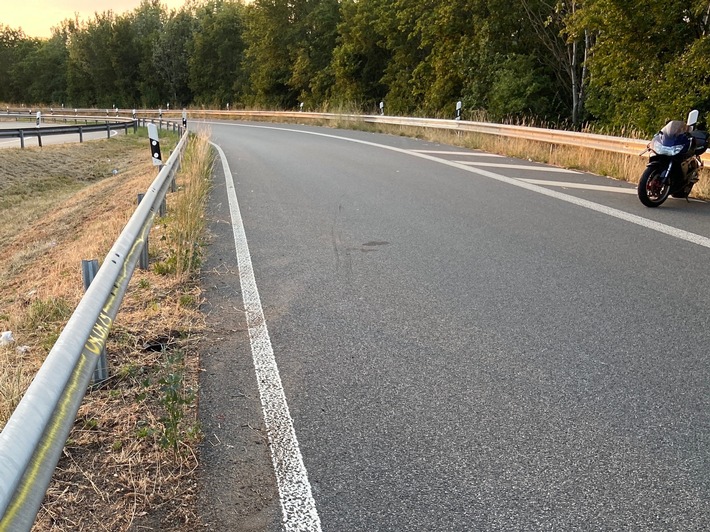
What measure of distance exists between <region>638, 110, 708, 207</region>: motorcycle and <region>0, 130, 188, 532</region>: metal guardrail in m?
7.02

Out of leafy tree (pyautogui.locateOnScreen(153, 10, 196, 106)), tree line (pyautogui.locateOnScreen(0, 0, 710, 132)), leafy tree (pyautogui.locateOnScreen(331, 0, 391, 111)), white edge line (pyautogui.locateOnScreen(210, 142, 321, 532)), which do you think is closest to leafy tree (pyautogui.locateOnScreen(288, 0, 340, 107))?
tree line (pyautogui.locateOnScreen(0, 0, 710, 132))

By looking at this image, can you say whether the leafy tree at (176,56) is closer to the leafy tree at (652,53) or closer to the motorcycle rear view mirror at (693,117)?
the leafy tree at (652,53)

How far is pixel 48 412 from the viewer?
1830 mm

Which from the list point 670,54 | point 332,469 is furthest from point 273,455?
point 670,54

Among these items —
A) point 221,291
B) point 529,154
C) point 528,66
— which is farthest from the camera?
point 528,66

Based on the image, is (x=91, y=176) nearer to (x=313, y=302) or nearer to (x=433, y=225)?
(x=433, y=225)

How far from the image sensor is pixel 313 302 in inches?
180

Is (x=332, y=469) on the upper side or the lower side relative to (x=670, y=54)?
lower

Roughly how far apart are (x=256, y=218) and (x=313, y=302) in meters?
3.33

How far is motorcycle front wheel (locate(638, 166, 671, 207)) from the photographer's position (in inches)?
304

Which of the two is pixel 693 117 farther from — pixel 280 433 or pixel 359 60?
pixel 359 60

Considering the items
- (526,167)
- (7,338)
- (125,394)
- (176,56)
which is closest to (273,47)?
(176,56)

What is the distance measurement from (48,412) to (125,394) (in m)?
1.38

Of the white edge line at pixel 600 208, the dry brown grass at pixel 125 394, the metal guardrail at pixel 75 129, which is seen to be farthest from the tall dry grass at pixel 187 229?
the metal guardrail at pixel 75 129
